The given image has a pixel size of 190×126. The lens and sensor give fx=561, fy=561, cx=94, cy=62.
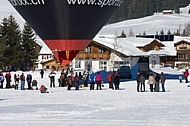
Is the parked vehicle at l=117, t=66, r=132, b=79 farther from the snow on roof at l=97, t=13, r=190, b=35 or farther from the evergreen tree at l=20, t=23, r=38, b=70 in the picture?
the snow on roof at l=97, t=13, r=190, b=35

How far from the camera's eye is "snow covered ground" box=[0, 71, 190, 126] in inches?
640

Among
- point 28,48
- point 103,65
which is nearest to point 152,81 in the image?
point 28,48

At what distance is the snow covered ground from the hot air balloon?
17.7 feet

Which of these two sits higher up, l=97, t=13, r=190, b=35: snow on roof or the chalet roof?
l=97, t=13, r=190, b=35: snow on roof

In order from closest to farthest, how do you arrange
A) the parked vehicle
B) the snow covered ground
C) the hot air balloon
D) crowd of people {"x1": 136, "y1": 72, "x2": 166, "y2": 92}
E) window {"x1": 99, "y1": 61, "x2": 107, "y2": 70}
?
the snow covered ground → crowd of people {"x1": 136, "y1": 72, "x2": 166, "y2": 92} → the hot air balloon → the parked vehicle → window {"x1": 99, "y1": 61, "x2": 107, "y2": 70}

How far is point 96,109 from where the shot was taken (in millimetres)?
19906

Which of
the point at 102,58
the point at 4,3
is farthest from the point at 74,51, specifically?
the point at 4,3

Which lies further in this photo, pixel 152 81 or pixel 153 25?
pixel 153 25

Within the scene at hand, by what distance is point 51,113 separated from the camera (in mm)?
18453

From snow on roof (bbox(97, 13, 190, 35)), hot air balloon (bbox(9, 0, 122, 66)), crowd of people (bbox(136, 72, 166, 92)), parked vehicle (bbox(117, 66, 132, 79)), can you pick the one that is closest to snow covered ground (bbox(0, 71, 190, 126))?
crowd of people (bbox(136, 72, 166, 92))

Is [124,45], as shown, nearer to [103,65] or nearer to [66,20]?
[103,65]

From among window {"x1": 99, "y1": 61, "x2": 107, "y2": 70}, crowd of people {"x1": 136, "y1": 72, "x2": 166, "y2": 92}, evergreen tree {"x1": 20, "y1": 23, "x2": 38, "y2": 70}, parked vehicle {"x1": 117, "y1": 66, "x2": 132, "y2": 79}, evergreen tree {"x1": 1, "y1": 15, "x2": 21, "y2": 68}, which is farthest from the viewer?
window {"x1": 99, "y1": 61, "x2": 107, "y2": 70}

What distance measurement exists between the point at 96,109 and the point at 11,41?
40176mm

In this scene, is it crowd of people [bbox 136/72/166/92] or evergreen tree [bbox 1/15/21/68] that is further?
evergreen tree [bbox 1/15/21/68]
